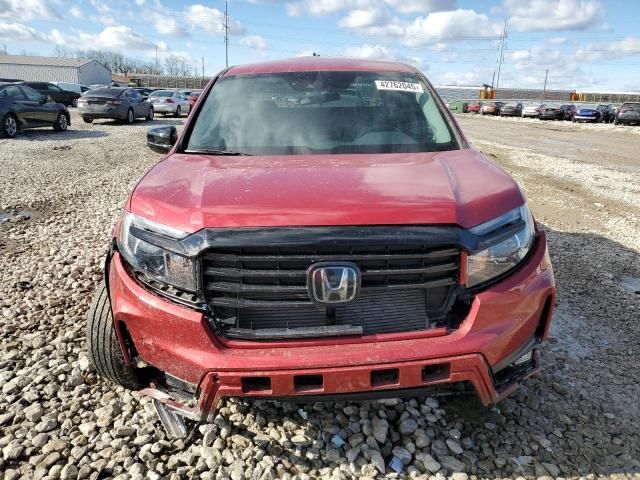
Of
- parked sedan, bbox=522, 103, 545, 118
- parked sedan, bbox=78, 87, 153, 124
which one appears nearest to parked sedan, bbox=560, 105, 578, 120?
parked sedan, bbox=522, 103, 545, 118

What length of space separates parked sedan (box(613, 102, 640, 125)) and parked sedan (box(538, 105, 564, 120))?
7.75m

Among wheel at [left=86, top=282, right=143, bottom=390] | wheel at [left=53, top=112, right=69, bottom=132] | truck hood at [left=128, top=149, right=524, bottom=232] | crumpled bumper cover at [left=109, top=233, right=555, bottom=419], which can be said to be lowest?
wheel at [left=53, top=112, right=69, bottom=132]

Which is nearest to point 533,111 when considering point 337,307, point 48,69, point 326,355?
point 337,307

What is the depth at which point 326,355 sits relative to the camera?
1896 millimetres

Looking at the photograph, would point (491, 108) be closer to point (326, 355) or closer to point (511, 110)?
point (511, 110)

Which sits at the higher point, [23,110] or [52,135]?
[23,110]

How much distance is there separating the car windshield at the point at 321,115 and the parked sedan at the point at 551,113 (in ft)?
139

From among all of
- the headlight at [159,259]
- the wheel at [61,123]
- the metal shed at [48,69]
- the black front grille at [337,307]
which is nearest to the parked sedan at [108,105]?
the wheel at [61,123]

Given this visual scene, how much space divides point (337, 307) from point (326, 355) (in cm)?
21

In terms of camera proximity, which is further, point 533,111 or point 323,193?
point 533,111

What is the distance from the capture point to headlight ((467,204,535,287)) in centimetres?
202

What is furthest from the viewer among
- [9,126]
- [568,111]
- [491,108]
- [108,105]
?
[491,108]

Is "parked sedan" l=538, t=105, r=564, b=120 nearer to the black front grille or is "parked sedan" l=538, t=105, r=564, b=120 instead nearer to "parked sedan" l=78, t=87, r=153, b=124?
"parked sedan" l=78, t=87, r=153, b=124

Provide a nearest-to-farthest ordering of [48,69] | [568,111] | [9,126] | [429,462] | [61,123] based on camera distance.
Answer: [429,462] → [9,126] → [61,123] → [568,111] → [48,69]
